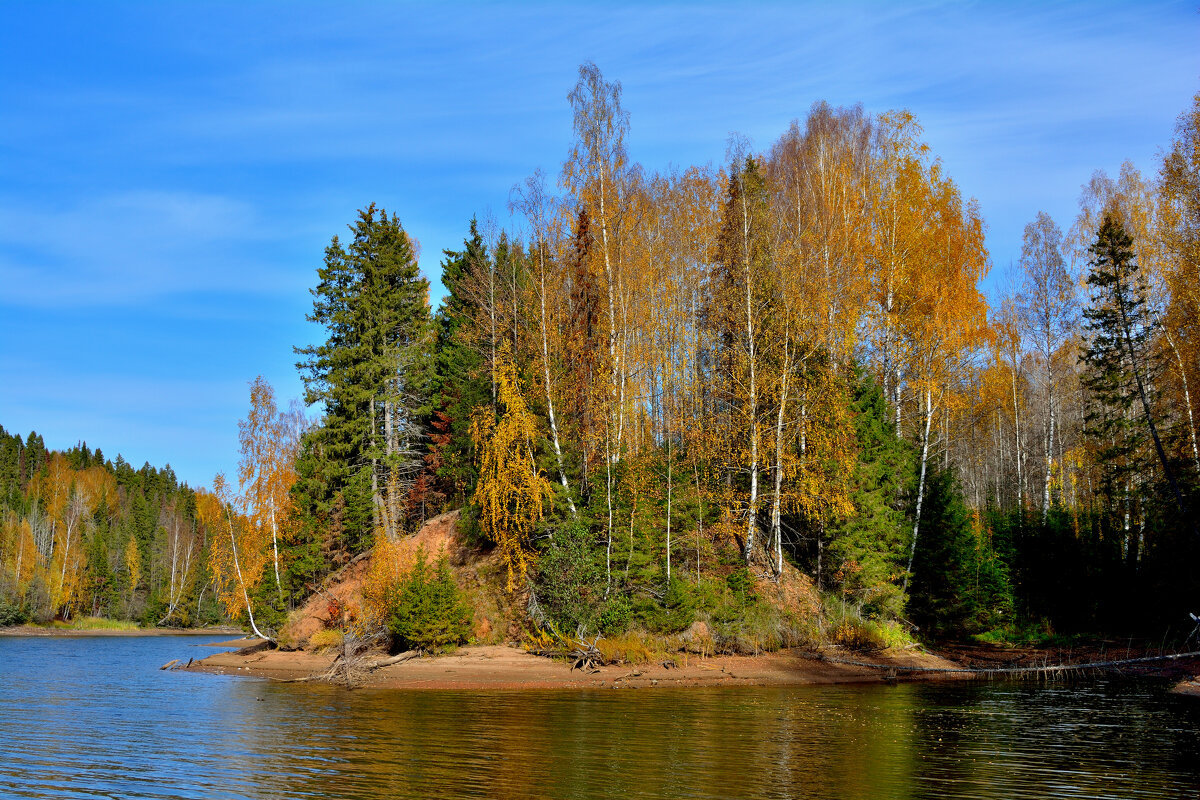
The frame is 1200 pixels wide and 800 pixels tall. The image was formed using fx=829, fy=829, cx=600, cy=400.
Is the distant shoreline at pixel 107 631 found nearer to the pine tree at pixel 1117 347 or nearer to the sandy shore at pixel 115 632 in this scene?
the sandy shore at pixel 115 632

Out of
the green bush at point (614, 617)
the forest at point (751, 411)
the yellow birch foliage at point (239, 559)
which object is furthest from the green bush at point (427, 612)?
the yellow birch foliage at point (239, 559)

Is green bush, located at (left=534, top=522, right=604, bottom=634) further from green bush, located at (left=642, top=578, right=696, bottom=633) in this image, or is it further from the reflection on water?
the reflection on water

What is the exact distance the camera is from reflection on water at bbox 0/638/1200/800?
13.5 m

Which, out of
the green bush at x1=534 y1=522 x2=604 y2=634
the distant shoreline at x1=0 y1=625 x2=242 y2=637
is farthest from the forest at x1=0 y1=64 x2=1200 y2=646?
the distant shoreline at x1=0 y1=625 x2=242 y2=637

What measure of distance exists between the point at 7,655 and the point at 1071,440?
6467 cm

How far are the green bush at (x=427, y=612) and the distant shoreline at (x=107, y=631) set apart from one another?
5956 centimetres

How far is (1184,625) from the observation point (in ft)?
107

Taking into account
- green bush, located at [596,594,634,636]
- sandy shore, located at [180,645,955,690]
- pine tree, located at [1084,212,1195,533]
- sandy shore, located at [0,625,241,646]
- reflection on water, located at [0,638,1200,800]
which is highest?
pine tree, located at [1084,212,1195,533]

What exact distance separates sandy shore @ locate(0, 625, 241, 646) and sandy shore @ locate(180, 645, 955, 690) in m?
57.8

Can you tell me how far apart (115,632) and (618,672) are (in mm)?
71226

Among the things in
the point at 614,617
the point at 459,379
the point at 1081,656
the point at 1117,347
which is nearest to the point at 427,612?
the point at 614,617

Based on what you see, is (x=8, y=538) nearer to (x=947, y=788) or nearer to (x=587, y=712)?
(x=587, y=712)

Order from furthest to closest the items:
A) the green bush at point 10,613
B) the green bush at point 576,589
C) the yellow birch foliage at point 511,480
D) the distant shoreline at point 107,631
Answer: the green bush at point 10,613 < the distant shoreline at point 107,631 < the yellow birch foliage at point 511,480 < the green bush at point 576,589

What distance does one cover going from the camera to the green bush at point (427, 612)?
32.2 metres
